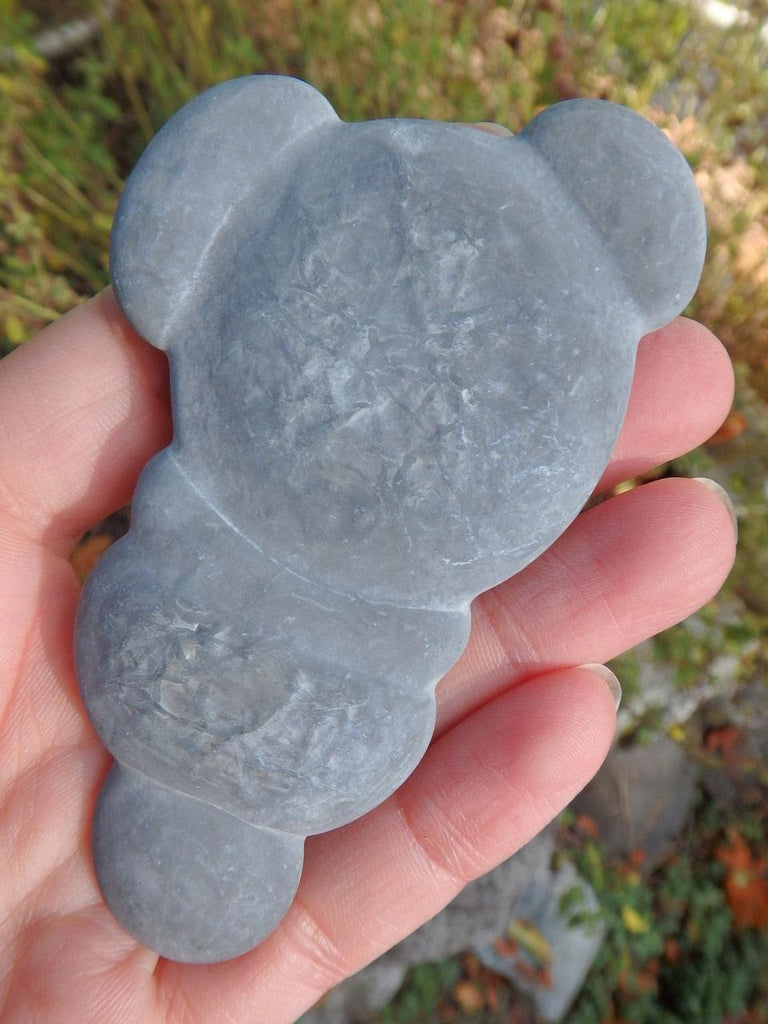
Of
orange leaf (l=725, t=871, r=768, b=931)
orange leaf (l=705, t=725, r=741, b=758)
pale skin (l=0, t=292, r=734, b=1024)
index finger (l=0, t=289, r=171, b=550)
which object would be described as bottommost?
orange leaf (l=725, t=871, r=768, b=931)

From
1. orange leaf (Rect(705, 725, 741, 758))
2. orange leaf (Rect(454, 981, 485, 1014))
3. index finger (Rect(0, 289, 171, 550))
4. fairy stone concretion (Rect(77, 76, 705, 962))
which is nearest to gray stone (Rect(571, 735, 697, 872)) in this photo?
orange leaf (Rect(705, 725, 741, 758))

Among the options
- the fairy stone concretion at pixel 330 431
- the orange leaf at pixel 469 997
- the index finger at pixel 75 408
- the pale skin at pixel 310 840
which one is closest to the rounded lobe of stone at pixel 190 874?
the fairy stone concretion at pixel 330 431

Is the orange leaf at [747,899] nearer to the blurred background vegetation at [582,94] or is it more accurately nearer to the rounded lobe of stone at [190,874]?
the blurred background vegetation at [582,94]

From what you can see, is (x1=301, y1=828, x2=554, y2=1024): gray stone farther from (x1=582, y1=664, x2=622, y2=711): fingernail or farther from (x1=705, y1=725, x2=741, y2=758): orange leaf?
(x1=582, y1=664, x2=622, y2=711): fingernail

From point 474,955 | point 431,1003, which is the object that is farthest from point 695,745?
point 431,1003

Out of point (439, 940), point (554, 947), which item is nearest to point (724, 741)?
point (554, 947)

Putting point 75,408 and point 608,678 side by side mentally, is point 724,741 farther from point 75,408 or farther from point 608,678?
point 75,408
